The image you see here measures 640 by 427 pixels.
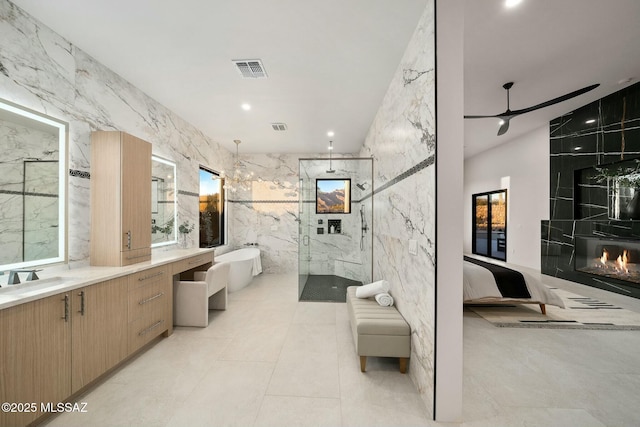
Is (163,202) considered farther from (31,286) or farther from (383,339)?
(383,339)

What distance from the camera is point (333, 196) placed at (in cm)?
486

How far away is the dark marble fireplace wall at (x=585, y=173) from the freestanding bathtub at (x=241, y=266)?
20.9ft

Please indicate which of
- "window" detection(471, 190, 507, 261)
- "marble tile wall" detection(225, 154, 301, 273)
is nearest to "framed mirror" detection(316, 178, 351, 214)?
"marble tile wall" detection(225, 154, 301, 273)

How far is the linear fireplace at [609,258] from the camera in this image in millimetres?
4008

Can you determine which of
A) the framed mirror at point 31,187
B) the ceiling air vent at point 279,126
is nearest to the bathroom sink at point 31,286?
the framed mirror at point 31,187

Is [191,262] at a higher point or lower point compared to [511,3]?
lower

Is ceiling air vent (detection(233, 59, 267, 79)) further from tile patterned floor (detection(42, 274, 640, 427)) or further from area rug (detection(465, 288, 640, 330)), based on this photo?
area rug (detection(465, 288, 640, 330))

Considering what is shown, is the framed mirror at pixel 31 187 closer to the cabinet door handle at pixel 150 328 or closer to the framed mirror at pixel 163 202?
the cabinet door handle at pixel 150 328

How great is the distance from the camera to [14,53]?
1.92m

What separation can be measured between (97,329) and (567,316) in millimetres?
5311

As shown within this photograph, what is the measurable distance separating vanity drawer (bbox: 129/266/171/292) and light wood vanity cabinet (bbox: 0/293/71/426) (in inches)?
23.5

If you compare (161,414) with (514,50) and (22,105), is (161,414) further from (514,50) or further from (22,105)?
(514,50)

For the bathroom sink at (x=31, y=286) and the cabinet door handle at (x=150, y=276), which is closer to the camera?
the bathroom sink at (x=31, y=286)

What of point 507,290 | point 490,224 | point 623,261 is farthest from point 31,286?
point 490,224
